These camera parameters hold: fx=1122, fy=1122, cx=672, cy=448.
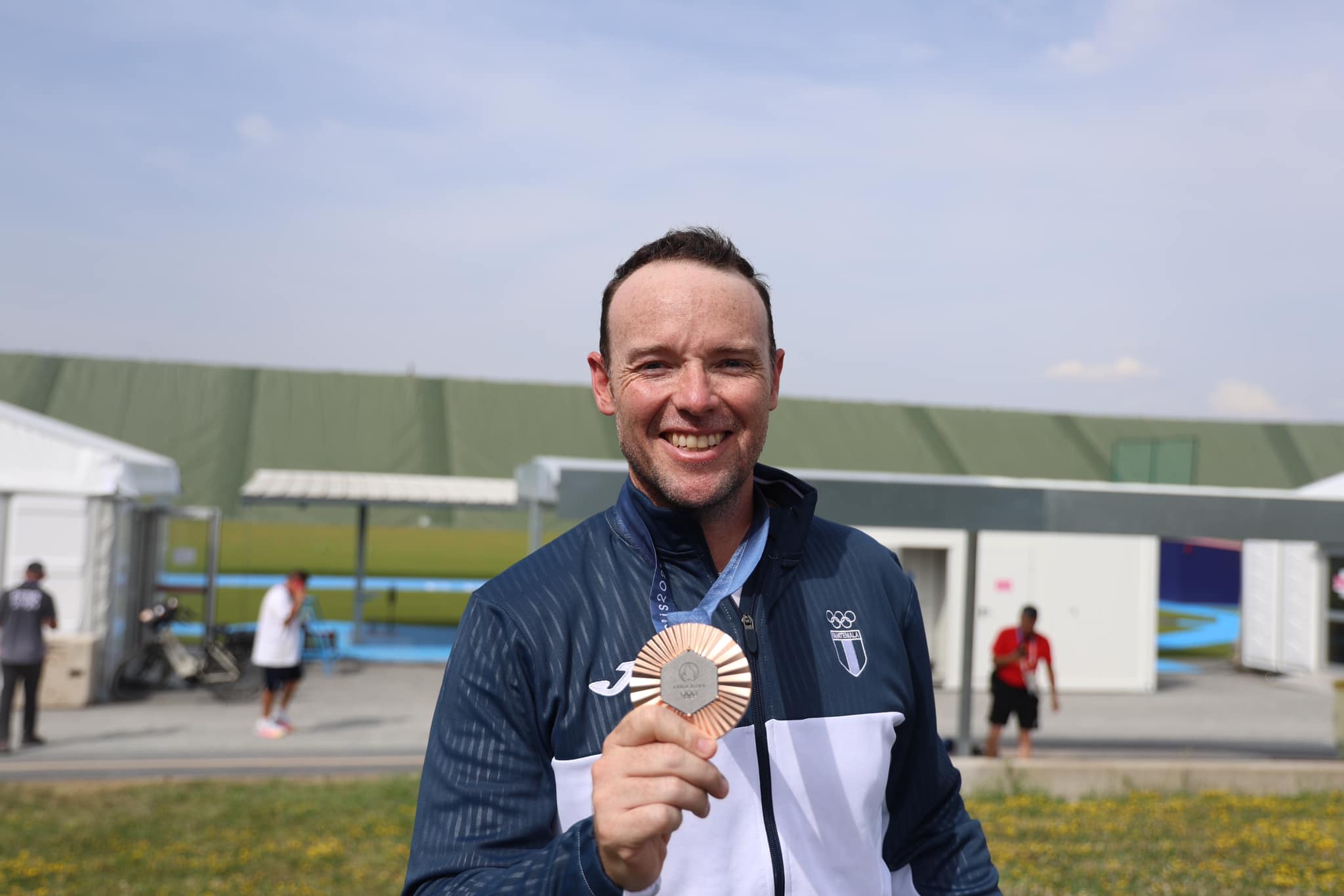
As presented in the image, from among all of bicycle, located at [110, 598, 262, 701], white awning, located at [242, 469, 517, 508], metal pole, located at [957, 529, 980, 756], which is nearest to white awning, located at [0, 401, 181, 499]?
bicycle, located at [110, 598, 262, 701]

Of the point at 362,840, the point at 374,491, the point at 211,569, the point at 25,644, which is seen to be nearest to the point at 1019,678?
the point at 362,840

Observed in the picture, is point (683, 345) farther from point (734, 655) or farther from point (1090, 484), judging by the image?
point (1090, 484)

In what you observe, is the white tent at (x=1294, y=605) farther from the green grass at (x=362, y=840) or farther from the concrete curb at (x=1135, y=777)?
the green grass at (x=362, y=840)

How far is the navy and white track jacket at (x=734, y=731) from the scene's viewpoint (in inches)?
63.9

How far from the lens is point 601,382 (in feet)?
6.34

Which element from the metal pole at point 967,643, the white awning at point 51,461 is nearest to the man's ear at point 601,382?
the metal pole at point 967,643

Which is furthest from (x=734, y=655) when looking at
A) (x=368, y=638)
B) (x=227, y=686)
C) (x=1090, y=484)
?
(x=368, y=638)

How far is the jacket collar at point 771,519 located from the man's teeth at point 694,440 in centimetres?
11

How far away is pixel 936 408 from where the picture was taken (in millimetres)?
71562

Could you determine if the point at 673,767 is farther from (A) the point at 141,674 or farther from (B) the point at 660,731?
(A) the point at 141,674

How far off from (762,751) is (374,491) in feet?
70.1

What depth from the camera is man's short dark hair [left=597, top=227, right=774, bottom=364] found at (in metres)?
1.79

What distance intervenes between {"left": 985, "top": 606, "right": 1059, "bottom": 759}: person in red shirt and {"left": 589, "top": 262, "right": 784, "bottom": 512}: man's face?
11.0 meters

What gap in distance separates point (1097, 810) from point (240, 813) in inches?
292
